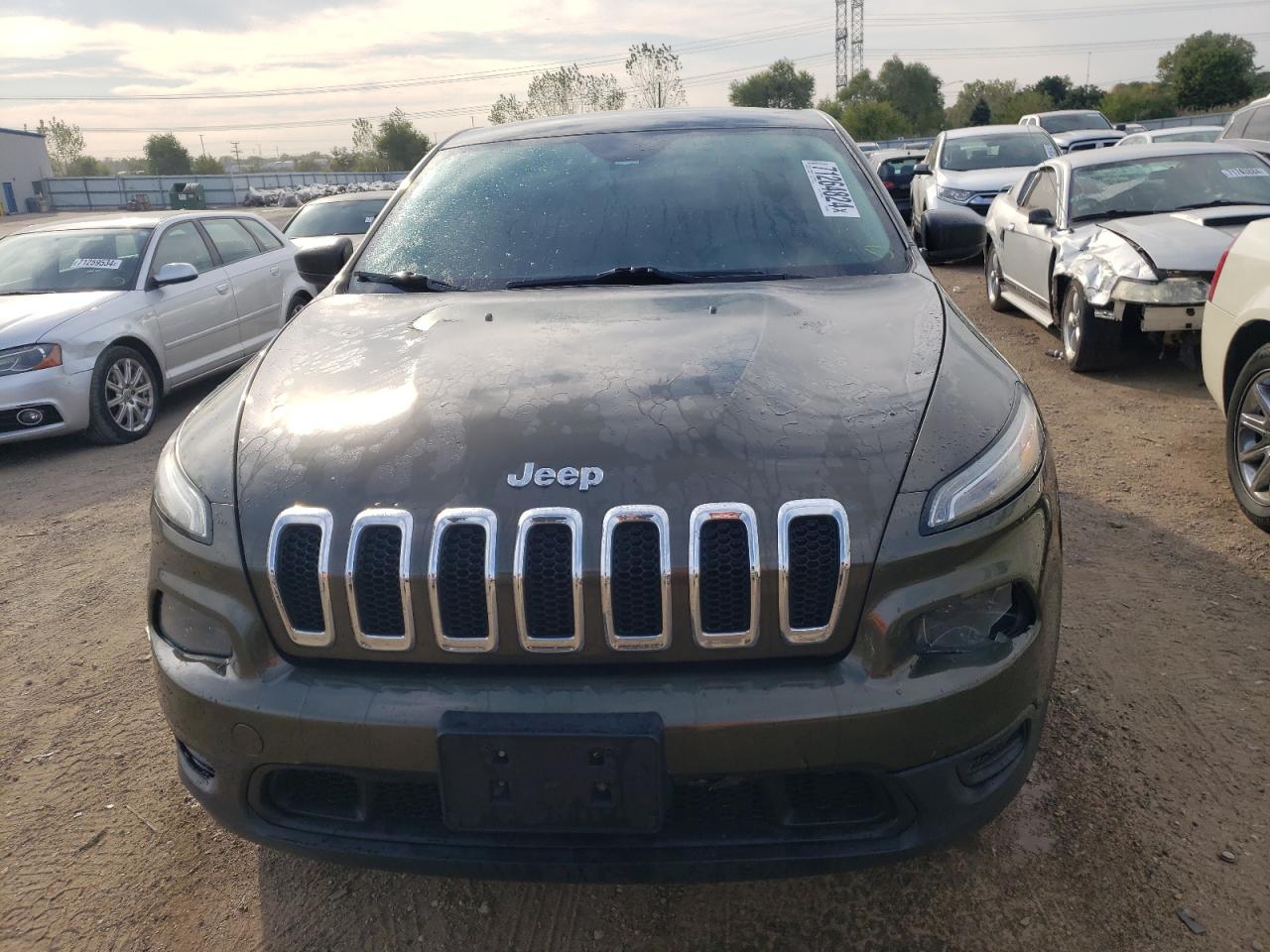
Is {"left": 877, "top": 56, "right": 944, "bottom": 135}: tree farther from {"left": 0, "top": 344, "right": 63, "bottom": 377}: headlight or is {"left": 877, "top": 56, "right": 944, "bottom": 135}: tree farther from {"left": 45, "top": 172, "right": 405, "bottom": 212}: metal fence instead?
{"left": 0, "top": 344, "right": 63, "bottom": 377}: headlight

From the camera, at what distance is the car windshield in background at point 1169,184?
688cm

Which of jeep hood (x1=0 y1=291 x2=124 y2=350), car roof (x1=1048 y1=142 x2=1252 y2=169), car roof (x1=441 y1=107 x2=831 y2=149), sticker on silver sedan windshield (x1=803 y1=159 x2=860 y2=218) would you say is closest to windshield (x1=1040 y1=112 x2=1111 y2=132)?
car roof (x1=1048 y1=142 x2=1252 y2=169)

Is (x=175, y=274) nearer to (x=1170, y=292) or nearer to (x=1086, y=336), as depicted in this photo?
(x=1086, y=336)

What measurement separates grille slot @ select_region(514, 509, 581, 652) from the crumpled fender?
553 centimetres

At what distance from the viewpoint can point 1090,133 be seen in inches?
709

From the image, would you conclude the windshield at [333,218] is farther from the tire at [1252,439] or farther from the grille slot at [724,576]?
the grille slot at [724,576]

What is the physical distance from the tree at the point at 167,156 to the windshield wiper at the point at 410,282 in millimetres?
112568

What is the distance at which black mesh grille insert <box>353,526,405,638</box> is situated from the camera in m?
1.76

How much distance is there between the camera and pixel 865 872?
2.25 meters

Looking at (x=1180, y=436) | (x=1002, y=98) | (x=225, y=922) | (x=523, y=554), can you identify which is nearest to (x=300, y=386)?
(x=523, y=554)

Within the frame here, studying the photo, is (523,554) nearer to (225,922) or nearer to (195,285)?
(225,922)

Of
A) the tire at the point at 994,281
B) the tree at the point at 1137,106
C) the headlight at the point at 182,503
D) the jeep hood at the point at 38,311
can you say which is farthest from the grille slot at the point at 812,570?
the tree at the point at 1137,106

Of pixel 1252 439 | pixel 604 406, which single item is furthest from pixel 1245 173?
pixel 604 406

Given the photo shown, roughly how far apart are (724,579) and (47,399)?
6.02 m
